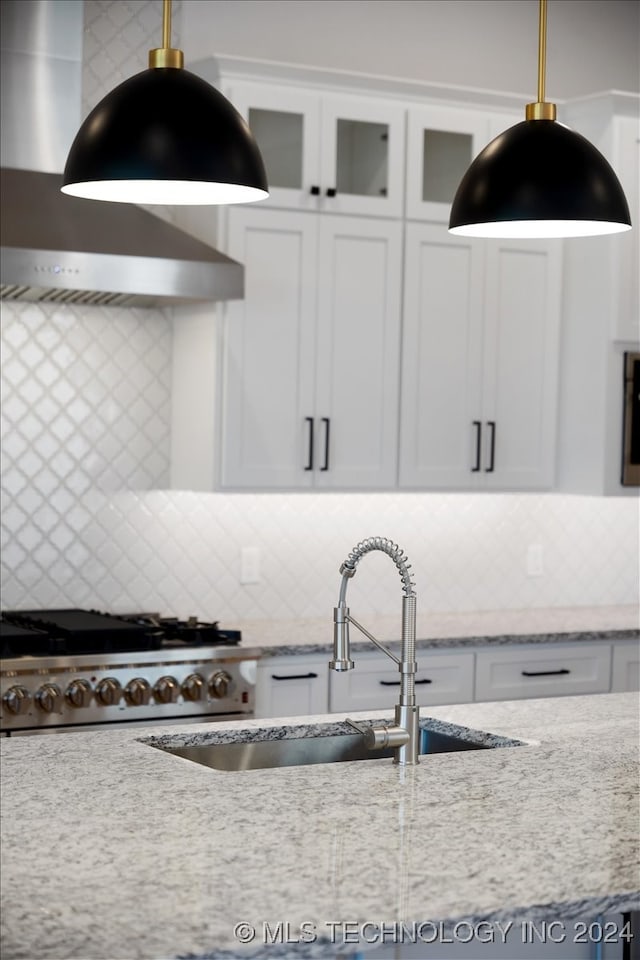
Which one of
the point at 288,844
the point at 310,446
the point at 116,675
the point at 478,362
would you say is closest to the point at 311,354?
the point at 310,446

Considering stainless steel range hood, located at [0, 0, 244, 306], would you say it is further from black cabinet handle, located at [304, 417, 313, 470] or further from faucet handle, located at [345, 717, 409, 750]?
faucet handle, located at [345, 717, 409, 750]

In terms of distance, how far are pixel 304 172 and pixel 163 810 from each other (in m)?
2.82

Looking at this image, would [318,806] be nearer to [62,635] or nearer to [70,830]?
[70,830]

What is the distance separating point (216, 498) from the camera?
467 centimetres

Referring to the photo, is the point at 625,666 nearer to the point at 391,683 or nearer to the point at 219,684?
the point at 391,683

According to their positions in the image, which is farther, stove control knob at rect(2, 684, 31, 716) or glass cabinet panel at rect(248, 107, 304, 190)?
glass cabinet panel at rect(248, 107, 304, 190)

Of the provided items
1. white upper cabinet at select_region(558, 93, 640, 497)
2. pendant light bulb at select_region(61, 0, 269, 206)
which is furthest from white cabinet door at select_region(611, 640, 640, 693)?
pendant light bulb at select_region(61, 0, 269, 206)

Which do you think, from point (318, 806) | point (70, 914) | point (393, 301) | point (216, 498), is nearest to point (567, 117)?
point (393, 301)

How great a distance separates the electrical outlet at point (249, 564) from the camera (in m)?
4.71

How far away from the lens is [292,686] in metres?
4.10

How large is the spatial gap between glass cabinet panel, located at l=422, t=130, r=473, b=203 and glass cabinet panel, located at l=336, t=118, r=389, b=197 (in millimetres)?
162

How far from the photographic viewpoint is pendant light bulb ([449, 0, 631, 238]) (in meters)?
2.44

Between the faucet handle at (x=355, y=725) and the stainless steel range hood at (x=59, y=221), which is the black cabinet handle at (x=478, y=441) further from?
the faucet handle at (x=355, y=725)

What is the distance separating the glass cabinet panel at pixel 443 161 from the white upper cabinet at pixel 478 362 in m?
0.13
